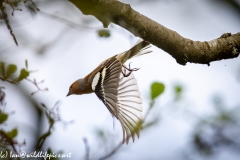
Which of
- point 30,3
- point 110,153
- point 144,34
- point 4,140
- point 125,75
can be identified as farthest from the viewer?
point 125,75

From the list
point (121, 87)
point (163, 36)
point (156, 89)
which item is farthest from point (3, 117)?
point (121, 87)

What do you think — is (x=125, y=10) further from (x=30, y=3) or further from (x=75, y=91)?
(x=75, y=91)

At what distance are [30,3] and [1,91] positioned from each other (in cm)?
50

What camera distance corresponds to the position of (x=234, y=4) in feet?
5.87

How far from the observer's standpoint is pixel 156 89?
8.88ft

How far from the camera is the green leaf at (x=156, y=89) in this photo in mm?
2689

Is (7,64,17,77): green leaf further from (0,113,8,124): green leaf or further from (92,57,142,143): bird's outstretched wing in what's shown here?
(92,57,142,143): bird's outstretched wing

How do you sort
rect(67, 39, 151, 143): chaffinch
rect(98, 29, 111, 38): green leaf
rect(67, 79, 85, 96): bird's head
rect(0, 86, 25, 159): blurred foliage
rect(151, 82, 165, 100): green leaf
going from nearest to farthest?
rect(0, 86, 25, 159): blurred foliage → rect(98, 29, 111, 38): green leaf → rect(151, 82, 165, 100): green leaf → rect(67, 39, 151, 143): chaffinch → rect(67, 79, 85, 96): bird's head

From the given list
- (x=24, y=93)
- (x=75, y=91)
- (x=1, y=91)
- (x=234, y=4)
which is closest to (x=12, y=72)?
(x=1, y=91)

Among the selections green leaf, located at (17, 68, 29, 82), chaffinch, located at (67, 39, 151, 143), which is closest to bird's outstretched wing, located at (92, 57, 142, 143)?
chaffinch, located at (67, 39, 151, 143)

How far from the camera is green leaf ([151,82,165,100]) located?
106 inches

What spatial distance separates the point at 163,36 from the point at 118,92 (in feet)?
2.42

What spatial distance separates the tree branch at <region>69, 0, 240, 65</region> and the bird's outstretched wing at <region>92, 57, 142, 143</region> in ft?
1.38

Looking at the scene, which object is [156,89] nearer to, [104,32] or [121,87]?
[104,32]
